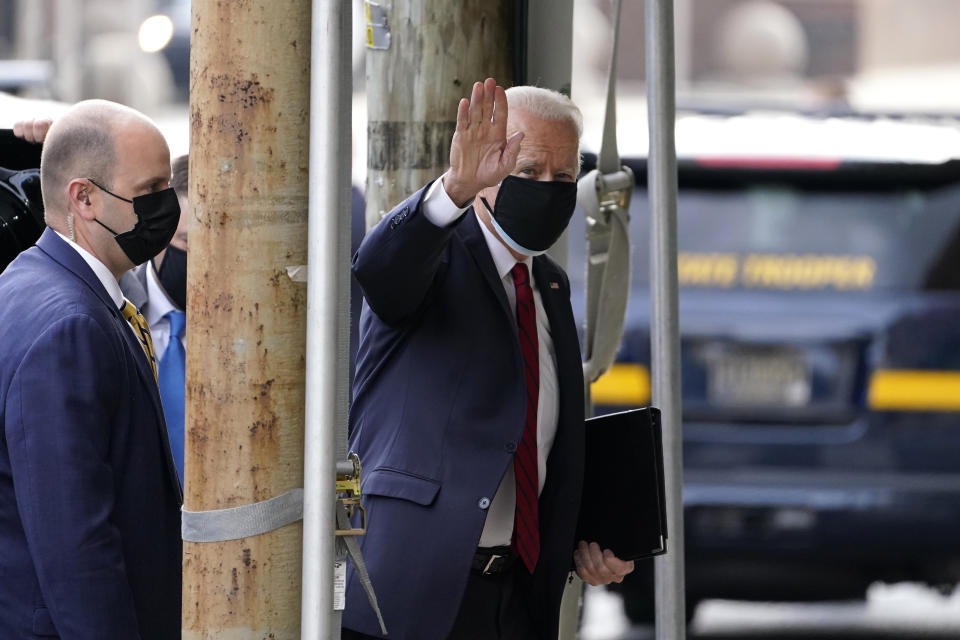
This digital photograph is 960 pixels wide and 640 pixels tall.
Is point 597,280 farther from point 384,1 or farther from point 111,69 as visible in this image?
point 111,69

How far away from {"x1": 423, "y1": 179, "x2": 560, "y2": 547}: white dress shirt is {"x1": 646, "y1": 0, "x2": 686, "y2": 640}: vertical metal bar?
32 cm

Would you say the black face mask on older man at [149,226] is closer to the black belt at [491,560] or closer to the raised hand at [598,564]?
the black belt at [491,560]

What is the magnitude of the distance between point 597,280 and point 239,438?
5.32 ft

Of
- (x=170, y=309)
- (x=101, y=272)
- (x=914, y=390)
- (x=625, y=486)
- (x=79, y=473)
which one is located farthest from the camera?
(x=914, y=390)

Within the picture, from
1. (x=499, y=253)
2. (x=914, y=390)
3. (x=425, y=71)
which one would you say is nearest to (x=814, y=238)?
(x=914, y=390)

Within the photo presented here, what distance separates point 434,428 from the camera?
304 cm

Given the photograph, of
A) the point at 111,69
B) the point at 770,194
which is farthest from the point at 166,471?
the point at 111,69

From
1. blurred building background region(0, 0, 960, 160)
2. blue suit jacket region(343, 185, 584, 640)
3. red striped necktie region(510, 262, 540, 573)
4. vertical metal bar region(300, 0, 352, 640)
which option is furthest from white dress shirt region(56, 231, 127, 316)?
blurred building background region(0, 0, 960, 160)

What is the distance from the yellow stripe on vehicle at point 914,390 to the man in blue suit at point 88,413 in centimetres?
423

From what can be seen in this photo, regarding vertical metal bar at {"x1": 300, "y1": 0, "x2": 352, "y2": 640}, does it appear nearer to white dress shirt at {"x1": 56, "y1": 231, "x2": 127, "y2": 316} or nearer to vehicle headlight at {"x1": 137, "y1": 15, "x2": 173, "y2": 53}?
white dress shirt at {"x1": 56, "y1": 231, "x2": 127, "y2": 316}

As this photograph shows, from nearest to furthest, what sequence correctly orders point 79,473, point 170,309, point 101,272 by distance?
point 79,473, point 101,272, point 170,309

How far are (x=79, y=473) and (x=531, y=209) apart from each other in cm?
97

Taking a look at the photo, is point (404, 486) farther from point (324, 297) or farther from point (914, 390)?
point (914, 390)

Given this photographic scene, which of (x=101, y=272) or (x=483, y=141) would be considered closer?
(x=483, y=141)
